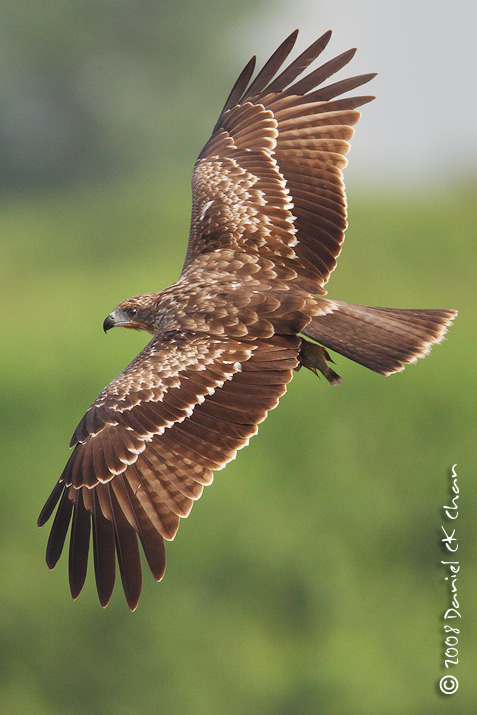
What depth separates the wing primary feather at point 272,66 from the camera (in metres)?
8.12

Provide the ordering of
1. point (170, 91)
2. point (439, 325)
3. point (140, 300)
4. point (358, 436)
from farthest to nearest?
1. point (170, 91)
2. point (358, 436)
3. point (140, 300)
4. point (439, 325)

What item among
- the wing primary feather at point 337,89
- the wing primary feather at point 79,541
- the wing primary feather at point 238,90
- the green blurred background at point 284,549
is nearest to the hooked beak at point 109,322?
the wing primary feather at point 79,541

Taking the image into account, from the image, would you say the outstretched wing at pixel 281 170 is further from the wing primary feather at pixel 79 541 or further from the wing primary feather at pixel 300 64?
the wing primary feather at pixel 79 541

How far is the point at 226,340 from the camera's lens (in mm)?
6352

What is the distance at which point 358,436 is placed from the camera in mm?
18969

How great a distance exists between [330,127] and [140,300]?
1.75 metres

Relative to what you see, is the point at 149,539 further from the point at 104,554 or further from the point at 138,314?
the point at 138,314

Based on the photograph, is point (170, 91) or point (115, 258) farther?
point (170, 91)

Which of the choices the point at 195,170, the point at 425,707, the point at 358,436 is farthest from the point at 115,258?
the point at 195,170

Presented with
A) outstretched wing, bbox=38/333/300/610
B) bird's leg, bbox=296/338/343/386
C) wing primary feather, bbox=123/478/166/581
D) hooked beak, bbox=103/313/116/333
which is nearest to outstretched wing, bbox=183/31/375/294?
bird's leg, bbox=296/338/343/386

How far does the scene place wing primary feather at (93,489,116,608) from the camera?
19.5ft

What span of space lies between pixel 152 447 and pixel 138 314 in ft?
4.41

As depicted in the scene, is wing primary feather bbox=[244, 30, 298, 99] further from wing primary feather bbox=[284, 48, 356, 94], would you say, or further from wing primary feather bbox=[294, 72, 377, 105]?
wing primary feather bbox=[294, 72, 377, 105]

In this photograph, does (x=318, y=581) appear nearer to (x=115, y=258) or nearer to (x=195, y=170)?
(x=115, y=258)
